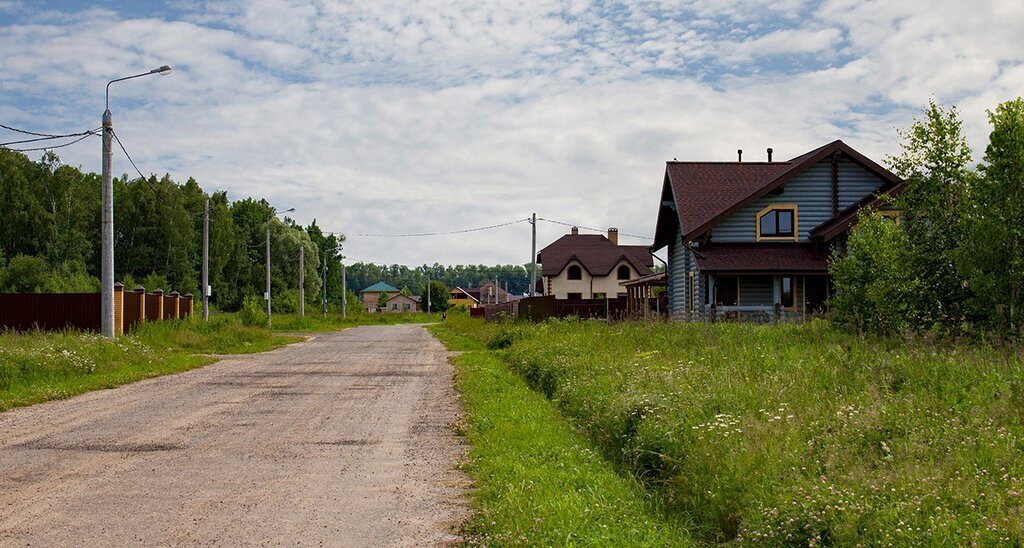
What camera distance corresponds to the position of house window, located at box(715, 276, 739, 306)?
31.7m

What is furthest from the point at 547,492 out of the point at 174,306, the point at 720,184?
the point at 174,306

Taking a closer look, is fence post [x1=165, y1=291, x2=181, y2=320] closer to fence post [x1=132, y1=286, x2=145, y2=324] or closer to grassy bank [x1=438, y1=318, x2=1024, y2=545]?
fence post [x1=132, y1=286, x2=145, y2=324]

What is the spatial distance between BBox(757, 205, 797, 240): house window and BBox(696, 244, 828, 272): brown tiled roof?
41cm

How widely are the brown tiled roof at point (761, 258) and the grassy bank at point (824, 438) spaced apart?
17.3 meters

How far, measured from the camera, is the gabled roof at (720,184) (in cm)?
3139

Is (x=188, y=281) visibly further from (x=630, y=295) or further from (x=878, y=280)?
(x=878, y=280)

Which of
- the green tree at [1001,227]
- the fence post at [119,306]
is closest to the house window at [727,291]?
the green tree at [1001,227]

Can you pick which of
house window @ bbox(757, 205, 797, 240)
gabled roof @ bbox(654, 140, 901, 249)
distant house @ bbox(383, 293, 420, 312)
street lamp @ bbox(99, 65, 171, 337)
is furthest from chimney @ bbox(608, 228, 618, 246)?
distant house @ bbox(383, 293, 420, 312)

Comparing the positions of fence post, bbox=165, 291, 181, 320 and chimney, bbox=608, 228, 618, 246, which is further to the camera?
chimney, bbox=608, 228, 618, 246

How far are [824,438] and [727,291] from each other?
999 inches

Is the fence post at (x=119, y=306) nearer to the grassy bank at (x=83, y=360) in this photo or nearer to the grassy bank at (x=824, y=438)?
the grassy bank at (x=83, y=360)

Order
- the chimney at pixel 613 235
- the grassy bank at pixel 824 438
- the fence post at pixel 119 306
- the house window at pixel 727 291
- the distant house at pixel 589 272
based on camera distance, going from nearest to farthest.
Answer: the grassy bank at pixel 824 438, the fence post at pixel 119 306, the house window at pixel 727 291, the distant house at pixel 589 272, the chimney at pixel 613 235

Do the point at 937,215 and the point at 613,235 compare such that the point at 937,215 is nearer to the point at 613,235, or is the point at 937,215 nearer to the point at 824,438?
the point at 824,438

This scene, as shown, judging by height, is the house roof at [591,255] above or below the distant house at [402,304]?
above
